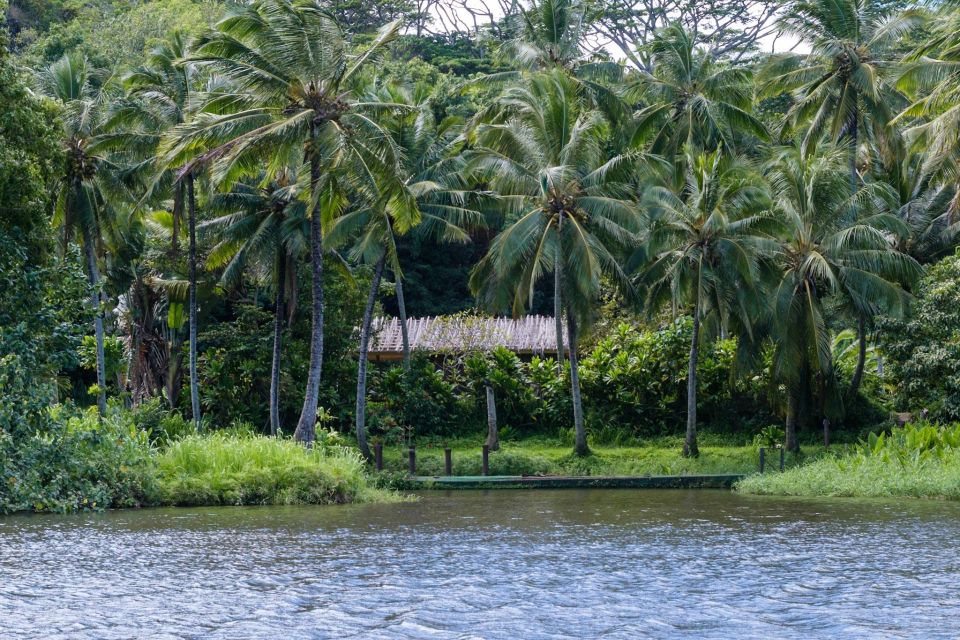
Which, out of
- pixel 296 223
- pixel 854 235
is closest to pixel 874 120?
pixel 854 235

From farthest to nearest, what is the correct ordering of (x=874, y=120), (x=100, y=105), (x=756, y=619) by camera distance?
1. (x=874, y=120)
2. (x=100, y=105)
3. (x=756, y=619)

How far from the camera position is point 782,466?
86.3ft

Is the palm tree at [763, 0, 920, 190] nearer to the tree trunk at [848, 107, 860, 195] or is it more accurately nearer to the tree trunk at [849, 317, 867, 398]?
the tree trunk at [848, 107, 860, 195]

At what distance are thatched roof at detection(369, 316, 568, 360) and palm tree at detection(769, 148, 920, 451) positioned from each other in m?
9.07

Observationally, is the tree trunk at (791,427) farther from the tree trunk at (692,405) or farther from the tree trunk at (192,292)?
the tree trunk at (192,292)

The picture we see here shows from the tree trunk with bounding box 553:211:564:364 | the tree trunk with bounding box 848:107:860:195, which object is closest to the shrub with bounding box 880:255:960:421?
the tree trunk with bounding box 848:107:860:195

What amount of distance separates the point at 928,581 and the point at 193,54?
17.5 m

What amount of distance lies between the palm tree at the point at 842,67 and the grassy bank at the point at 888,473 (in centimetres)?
962

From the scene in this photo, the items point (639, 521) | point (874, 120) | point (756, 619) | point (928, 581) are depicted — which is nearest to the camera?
point (756, 619)

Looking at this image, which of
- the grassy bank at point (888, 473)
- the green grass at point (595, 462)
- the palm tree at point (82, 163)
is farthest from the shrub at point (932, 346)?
the palm tree at point (82, 163)

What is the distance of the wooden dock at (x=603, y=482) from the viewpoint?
25.7 m

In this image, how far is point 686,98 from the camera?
34250 millimetres

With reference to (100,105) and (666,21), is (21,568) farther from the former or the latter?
(666,21)

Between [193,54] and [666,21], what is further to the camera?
[666,21]
